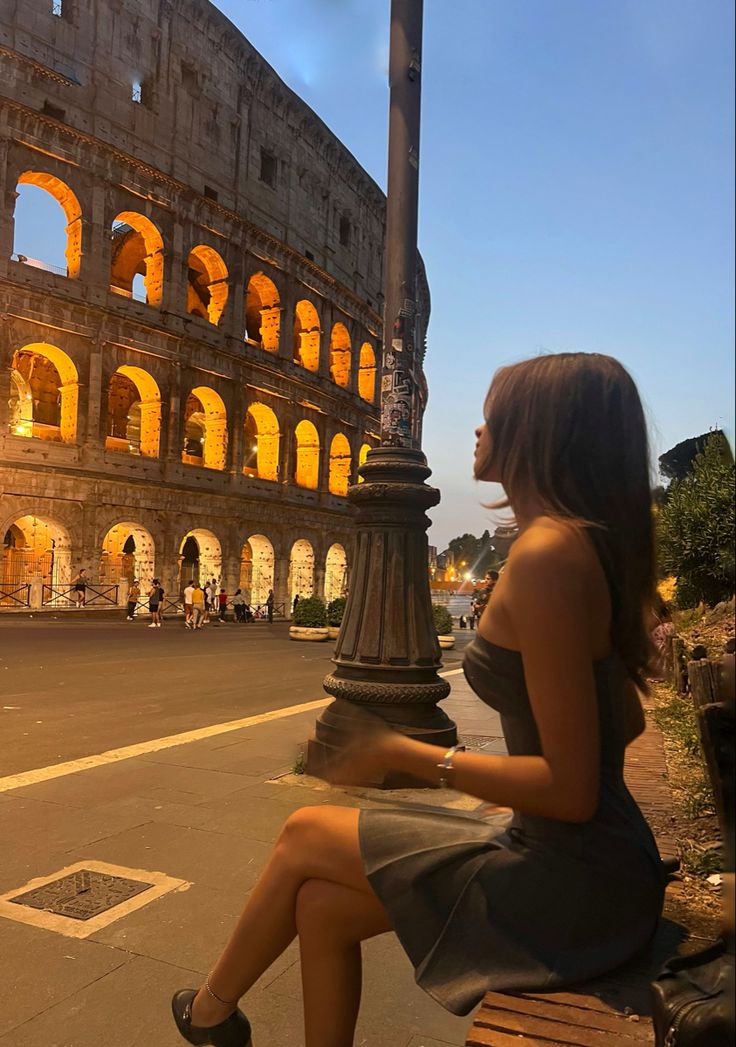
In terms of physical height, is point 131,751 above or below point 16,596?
below

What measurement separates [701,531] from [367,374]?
32.4 m

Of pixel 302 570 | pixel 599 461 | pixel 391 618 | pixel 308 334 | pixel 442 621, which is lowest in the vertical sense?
pixel 442 621

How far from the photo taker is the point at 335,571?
39.2 meters

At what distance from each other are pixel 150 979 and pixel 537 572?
81.9 inches

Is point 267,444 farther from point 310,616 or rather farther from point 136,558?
point 310,616

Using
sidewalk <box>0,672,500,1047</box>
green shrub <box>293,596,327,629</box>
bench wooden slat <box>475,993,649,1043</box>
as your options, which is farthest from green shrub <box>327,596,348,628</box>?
bench wooden slat <box>475,993,649,1043</box>

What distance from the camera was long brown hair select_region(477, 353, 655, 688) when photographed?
1507 mm

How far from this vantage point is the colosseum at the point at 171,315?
2480 cm

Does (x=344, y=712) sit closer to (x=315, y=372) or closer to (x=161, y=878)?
(x=161, y=878)

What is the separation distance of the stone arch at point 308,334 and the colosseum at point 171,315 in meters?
0.08

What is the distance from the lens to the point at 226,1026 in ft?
5.63

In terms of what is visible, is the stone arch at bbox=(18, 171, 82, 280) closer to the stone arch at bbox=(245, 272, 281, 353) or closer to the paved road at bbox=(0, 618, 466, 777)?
the stone arch at bbox=(245, 272, 281, 353)

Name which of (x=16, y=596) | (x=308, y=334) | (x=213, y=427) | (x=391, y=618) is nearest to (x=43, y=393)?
(x=213, y=427)

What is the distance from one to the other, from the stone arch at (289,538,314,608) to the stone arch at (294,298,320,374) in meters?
8.70
